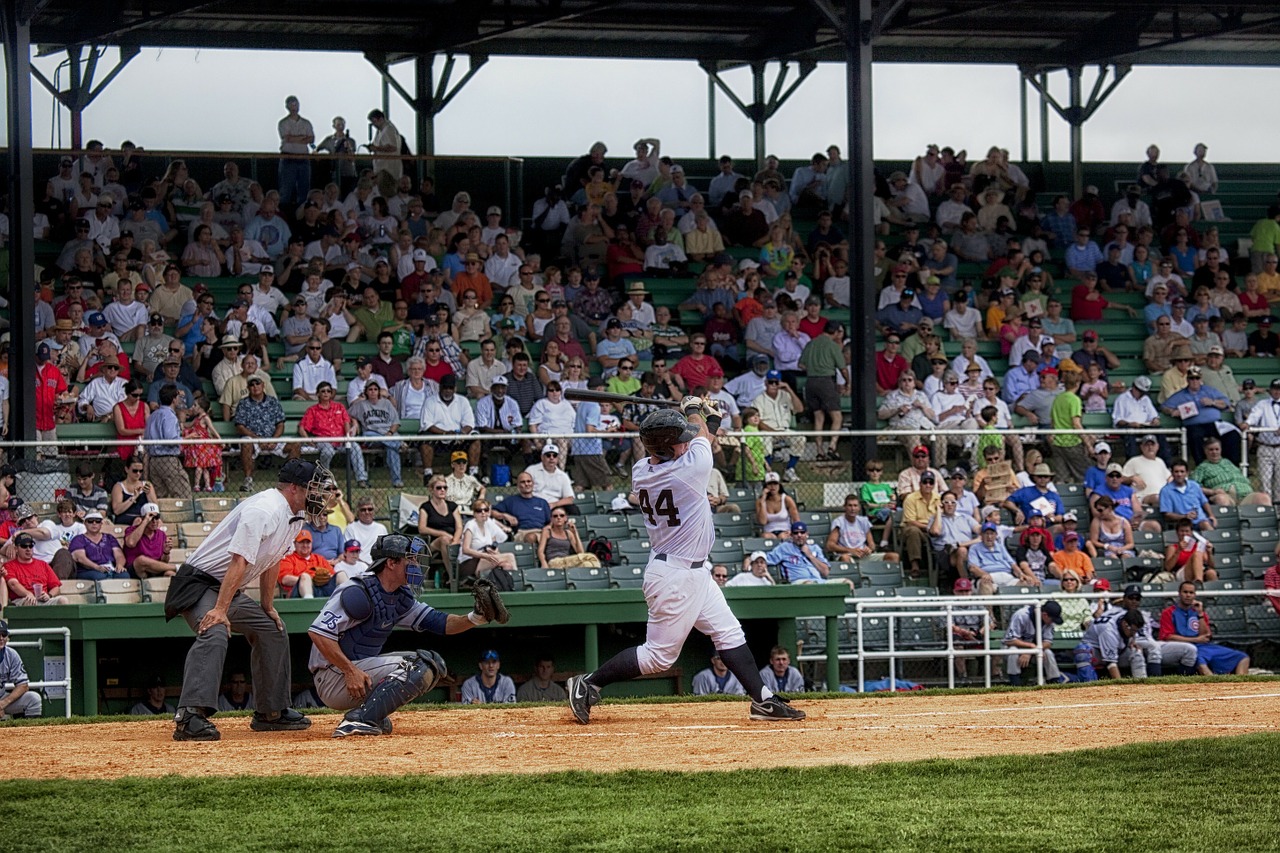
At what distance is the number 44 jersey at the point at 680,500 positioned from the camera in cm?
906

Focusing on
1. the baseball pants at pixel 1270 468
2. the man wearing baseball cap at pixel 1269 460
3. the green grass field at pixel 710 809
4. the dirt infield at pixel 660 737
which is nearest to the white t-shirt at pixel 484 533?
the dirt infield at pixel 660 737

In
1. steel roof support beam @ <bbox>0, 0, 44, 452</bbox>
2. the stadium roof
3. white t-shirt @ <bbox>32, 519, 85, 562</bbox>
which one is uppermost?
the stadium roof

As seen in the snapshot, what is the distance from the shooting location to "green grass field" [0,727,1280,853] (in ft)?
22.0

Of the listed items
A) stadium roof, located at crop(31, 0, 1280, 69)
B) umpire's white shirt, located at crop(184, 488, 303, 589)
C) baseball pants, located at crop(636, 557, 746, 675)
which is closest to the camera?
umpire's white shirt, located at crop(184, 488, 303, 589)

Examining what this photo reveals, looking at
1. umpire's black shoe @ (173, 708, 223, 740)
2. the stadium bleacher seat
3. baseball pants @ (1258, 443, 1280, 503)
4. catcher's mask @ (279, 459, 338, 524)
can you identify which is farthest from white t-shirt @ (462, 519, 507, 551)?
baseball pants @ (1258, 443, 1280, 503)

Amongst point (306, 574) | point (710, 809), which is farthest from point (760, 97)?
point (710, 809)

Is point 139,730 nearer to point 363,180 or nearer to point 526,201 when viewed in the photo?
point 363,180

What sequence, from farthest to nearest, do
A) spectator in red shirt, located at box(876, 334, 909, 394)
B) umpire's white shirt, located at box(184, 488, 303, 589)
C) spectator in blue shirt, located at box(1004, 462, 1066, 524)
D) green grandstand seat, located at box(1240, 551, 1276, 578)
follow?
spectator in red shirt, located at box(876, 334, 909, 394) → green grandstand seat, located at box(1240, 551, 1276, 578) → spectator in blue shirt, located at box(1004, 462, 1066, 524) → umpire's white shirt, located at box(184, 488, 303, 589)

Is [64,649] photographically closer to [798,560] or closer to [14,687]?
[14,687]

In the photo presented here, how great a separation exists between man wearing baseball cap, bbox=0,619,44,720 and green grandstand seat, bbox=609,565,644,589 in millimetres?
4721

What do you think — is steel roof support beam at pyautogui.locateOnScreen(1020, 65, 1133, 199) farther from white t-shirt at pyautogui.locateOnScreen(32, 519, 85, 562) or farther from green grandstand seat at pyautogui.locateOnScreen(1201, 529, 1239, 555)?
white t-shirt at pyautogui.locateOnScreen(32, 519, 85, 562)

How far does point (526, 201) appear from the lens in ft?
81.8

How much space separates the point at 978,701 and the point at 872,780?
3149mm

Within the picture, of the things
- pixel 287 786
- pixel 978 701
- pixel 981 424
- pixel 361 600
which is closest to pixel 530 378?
pixel 981 424
